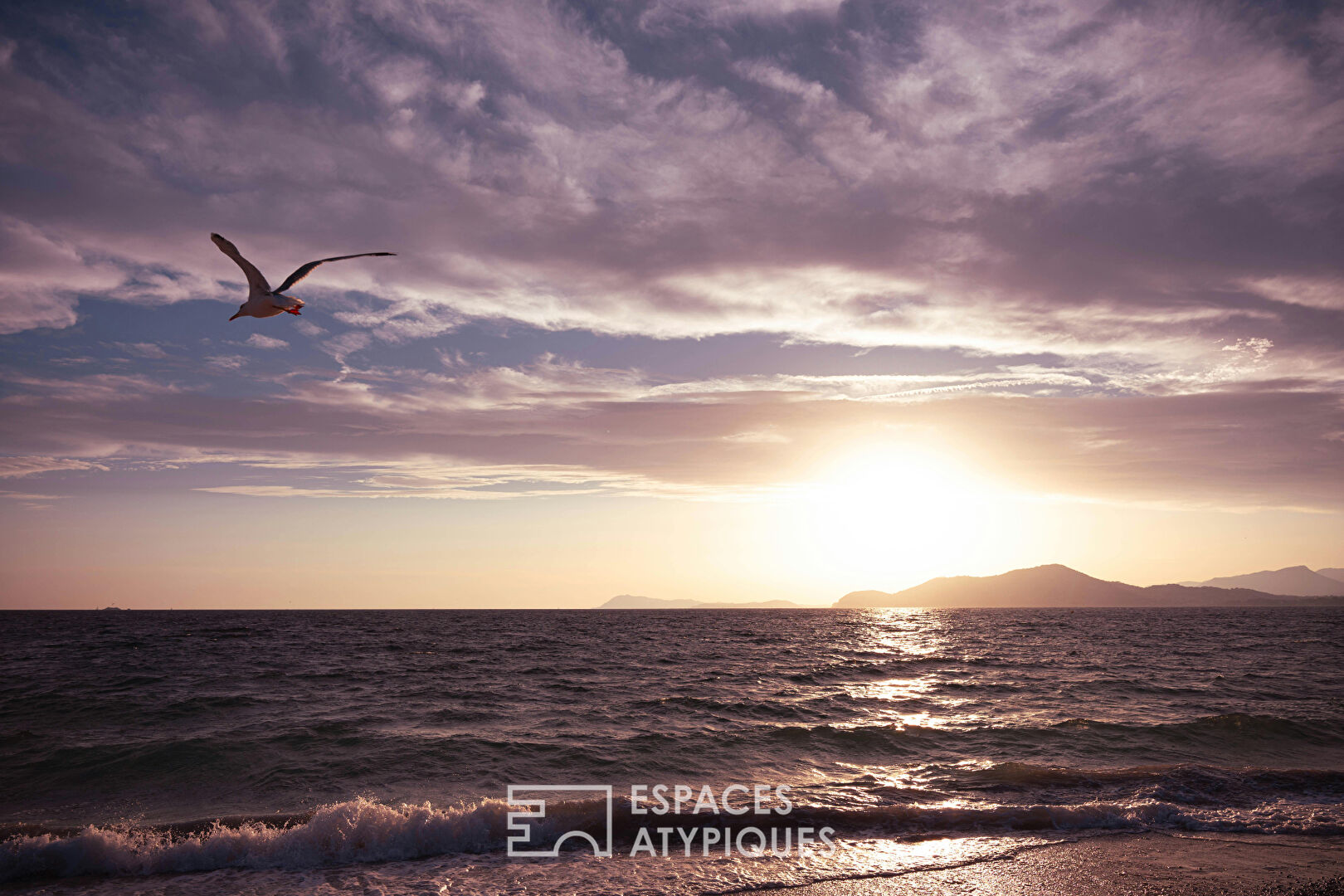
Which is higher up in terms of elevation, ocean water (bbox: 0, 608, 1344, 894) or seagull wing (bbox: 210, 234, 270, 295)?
seagull wing (bbox: 210, 234, 270, 295)

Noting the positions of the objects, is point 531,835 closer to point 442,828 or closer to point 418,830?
point 442,828

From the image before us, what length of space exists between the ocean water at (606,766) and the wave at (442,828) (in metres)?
0.05

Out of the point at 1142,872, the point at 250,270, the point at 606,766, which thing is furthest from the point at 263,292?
the point at 1142,872

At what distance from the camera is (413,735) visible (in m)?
19.4

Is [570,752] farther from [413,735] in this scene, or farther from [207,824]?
[207,824]

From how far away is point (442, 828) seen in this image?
39.3 feet

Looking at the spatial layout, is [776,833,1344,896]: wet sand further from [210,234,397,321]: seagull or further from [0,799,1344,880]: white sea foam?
[210,234,397,321]: seagull

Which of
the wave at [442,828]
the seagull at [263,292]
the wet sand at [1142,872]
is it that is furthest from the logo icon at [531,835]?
the seagull at [263,292]

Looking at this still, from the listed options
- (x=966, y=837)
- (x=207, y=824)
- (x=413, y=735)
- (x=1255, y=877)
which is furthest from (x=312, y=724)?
(x=1255, y=877)

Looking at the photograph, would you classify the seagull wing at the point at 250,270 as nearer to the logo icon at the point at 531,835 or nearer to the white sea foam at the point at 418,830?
the white sea foam at the point at 418,830

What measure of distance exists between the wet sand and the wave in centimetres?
98

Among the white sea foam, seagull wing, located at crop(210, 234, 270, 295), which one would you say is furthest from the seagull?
the white sea foam

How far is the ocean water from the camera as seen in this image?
36.0ft

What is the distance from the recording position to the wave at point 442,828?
1094 cm
